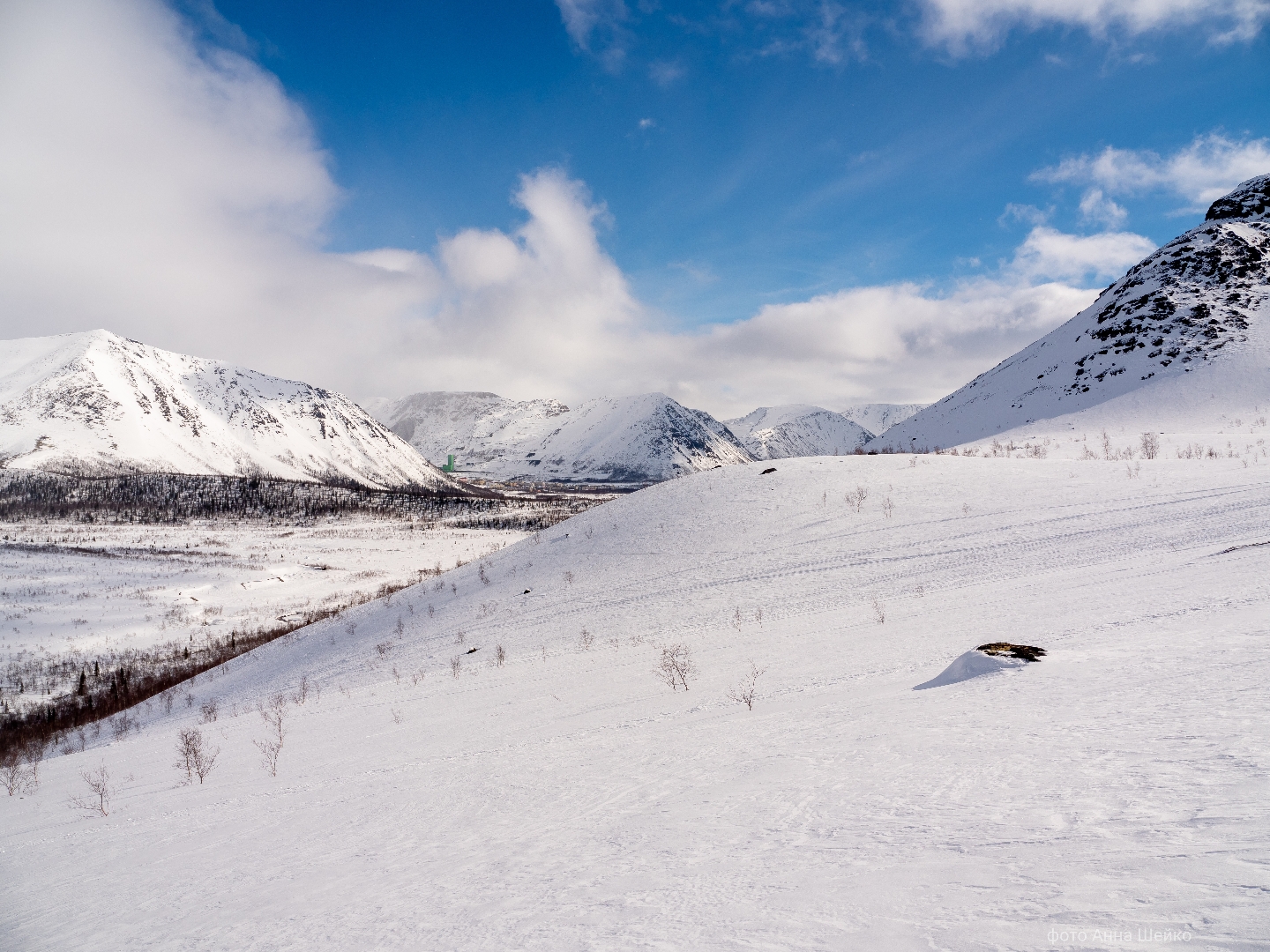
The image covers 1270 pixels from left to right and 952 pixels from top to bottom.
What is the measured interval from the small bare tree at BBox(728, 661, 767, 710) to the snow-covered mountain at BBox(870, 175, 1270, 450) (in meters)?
38.5

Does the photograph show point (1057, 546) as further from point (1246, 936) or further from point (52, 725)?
point (52, 725)

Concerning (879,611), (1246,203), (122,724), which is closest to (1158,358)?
(1246,203)

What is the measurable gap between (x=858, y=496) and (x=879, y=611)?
10.2 m

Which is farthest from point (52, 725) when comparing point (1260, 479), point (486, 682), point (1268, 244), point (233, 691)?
point (1268, 244)

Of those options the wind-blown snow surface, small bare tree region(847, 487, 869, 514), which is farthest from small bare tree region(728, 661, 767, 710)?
small bare tree region(847, 487, 869, 514)

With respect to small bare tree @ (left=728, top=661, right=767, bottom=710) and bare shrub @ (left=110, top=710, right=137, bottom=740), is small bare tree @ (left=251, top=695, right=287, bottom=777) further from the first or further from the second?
bare shrub @ (left=110, top=710, right=137, bottom=740)

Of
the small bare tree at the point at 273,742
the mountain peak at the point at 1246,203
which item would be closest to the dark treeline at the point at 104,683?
the small bare tree at the point at 273,742

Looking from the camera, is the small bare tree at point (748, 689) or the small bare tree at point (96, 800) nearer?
the small bare tree at point (748, 689)

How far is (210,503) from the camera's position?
495ft

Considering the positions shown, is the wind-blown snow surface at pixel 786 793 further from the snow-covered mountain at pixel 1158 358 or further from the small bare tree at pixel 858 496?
the snow-covered mountain at pixel 1158 358

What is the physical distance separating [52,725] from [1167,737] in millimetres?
50355

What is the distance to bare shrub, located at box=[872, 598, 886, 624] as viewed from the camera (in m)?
11.5

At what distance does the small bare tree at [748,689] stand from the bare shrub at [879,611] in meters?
3.26

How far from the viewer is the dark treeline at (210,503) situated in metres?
139
